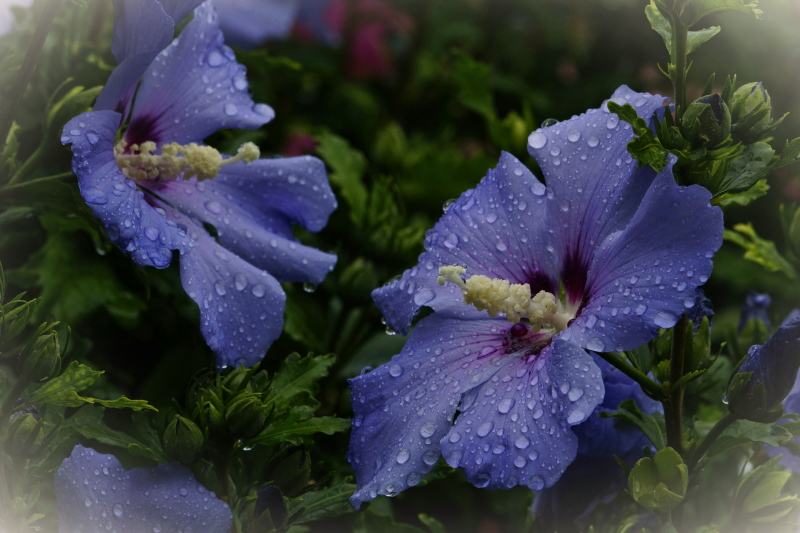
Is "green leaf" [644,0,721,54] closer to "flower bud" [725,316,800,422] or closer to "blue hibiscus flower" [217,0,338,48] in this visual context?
"flower bud" [725,316,800,422]

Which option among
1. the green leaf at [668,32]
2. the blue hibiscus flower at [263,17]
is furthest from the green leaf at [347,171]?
the green leaf at [668,32]

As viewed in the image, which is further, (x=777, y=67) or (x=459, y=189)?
(x=777, y=67)

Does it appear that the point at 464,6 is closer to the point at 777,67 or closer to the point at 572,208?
the point at 777,67

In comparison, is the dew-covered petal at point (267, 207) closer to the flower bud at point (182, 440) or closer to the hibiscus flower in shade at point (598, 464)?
the flower bud at point (182, 440)

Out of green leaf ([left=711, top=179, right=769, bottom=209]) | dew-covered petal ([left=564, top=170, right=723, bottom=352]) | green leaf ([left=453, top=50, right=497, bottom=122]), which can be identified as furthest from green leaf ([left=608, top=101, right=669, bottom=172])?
green leaf ([left=453, top=50, right=497, bottom=122])

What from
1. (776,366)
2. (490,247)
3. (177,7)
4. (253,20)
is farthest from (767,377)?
(253,20)

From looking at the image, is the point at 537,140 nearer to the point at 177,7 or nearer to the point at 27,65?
the point at 177,7

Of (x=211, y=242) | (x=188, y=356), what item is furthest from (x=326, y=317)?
(x=211, y=242)
